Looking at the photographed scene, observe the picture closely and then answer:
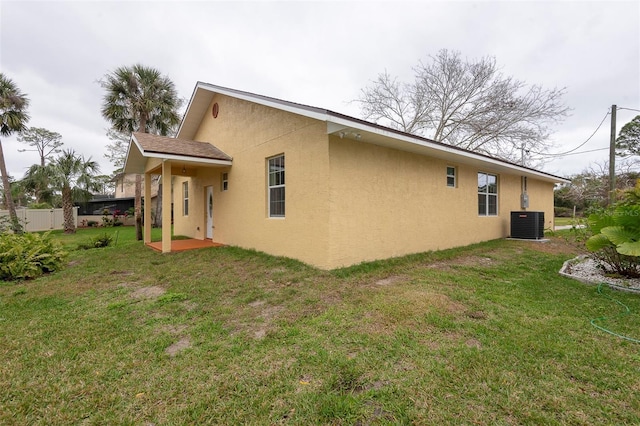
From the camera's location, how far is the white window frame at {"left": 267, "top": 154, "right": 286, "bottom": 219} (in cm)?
747

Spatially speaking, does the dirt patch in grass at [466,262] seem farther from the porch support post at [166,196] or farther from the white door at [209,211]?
the white door at [209,211]

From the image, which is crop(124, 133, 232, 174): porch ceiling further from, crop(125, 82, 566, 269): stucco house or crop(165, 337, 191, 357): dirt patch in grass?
crop(165, 337, 191, 357): dirt patch in grass

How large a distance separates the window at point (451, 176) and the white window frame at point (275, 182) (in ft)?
17.8

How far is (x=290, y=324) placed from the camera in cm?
363

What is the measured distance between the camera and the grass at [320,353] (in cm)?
212

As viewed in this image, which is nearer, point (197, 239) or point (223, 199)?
point (223, 199)

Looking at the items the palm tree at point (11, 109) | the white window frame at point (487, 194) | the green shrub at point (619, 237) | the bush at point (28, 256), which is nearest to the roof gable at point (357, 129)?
the white window frame at point (487, 194)

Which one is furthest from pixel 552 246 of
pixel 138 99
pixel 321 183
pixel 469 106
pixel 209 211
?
pixel 138 99

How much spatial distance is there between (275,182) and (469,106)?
1621 centimetres

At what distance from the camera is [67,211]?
1841 cm

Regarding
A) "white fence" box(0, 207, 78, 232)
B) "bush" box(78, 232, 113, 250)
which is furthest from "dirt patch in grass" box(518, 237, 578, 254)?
"white fence" box(0, 207, 78, 232)

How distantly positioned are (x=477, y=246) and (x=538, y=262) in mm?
2198

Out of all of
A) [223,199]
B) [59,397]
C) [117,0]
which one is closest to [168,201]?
A: [223,199]

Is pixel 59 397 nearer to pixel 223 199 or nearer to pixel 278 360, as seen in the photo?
pixel 278 360
